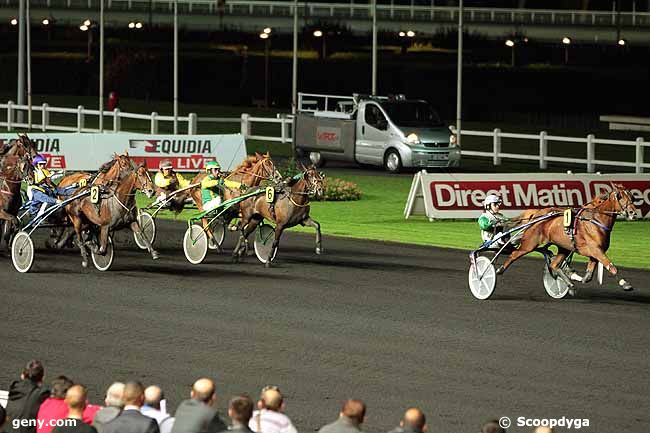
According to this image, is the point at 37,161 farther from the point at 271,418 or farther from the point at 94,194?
the point at 271,418

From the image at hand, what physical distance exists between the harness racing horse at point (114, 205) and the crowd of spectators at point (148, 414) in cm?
1102

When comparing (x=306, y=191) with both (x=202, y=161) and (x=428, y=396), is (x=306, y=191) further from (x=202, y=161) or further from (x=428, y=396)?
(x=202, y=161)

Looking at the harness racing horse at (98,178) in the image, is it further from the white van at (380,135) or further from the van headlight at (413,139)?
the white van at (380,135)

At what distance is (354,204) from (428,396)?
63.9ft

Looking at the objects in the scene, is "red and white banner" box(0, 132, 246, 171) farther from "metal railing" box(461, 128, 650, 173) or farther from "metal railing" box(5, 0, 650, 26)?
"metal railing" box(5, 0, 650, 26)

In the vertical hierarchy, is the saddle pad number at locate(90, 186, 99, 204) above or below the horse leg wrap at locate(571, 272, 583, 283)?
above

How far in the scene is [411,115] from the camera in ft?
132

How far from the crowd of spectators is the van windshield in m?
30.1

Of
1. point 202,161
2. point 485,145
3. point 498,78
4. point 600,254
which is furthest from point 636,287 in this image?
point 498,78

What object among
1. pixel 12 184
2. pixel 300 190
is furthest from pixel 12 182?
pixel 300 190

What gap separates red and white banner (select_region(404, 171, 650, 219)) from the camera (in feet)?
94.6

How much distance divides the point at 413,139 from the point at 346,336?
22.9m

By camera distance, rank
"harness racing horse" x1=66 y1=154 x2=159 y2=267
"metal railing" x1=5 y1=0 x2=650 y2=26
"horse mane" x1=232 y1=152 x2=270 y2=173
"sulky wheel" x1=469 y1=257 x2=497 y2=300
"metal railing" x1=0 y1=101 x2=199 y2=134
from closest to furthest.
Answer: "sulky wheel" x1=469 y1=257 x2=497 y2=300 < "harness racing horse" x1=66 y1=154 x2=159 y2=267 < "horse mane" x1=232 y1=152 x2=270 y2=173 < "metal railing" x1=0 y1=101 x2=199 y2=134 < "metal railing" x1=5 y1=0 x2=650 y2=26

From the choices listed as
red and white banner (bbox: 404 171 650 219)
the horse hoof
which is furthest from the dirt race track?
red and white banner (bbox: 404 171 650 219)
